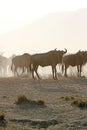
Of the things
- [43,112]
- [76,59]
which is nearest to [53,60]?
[76,59]

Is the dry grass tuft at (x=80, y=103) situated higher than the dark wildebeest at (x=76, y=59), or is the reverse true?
the dark wildebeest at (x=76, y=59)

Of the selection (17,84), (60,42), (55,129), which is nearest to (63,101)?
(55,129)

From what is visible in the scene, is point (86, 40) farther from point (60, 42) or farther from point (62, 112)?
point (62, 112)

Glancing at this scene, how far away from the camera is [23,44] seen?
198875 millimetres

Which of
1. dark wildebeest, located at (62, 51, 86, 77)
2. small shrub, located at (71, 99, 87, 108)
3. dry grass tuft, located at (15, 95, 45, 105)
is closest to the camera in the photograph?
small shrub, located at (71, 99, 87, 108)

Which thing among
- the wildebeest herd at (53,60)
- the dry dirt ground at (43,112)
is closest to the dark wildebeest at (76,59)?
A: the wildebeest herd at (53,60)

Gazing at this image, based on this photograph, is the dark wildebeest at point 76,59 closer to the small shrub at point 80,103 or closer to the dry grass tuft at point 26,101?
the dry grass tuft at point 26,101

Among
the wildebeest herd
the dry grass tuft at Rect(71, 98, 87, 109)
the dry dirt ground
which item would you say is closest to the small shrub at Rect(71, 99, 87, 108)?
the dry grass tuft at Rect(71, 98, 87, 109)

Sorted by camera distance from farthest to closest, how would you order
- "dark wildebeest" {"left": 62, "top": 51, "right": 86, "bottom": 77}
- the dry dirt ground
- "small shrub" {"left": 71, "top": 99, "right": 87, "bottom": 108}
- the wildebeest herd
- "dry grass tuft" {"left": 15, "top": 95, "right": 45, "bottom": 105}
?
1. "dark wildebeest" {"left": 62, "top": 51, "right": 86, "bottom": 77}
2. the wildebeest herd
3. "dry grass tuft" {"left": 15, "top": 95, "right": 45, "bottom": 105}
4. "small shrub" {"left": 71, "top": 99, "right": 87, "bottom": 108}
5. the dry dirt ground

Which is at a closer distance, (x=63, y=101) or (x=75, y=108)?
(x=75, y=108)

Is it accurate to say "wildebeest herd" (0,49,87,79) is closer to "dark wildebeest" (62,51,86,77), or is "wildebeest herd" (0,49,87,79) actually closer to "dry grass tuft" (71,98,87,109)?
"dark wildebeest" (62,51,86,77)

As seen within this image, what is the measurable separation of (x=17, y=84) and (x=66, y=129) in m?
13.3

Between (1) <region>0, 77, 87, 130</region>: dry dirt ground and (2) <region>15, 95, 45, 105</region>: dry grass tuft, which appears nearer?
(1) <region>0, 77, 87, 130</region>: dry dirt ground

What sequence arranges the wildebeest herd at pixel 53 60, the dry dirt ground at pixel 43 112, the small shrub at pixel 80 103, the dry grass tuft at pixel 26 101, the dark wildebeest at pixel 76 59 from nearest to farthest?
the dry dirt ground at pixel 43 112, the small shrub at pixel 80 103, the dry grass tuft at pixel 26 101, the wildebeest herd at pixel 53 60, the dark wildebeest at pixel 76 59
